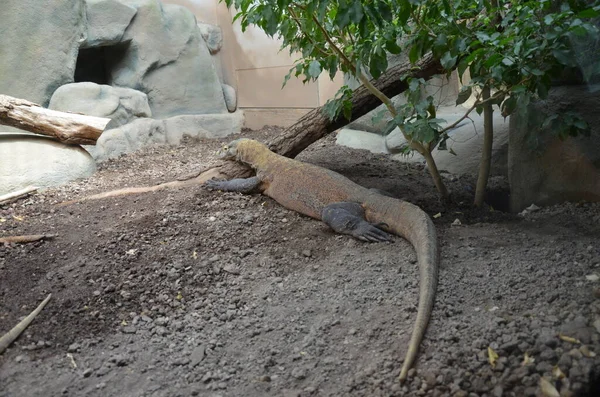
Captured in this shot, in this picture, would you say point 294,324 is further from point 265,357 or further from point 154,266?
point 154,266

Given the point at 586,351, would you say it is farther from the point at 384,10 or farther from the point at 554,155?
the point at 554,155

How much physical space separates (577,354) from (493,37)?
5.58 ft

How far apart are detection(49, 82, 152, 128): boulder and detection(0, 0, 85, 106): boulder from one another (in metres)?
0.30

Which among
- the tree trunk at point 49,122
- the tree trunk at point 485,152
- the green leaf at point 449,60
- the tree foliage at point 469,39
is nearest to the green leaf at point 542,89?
the tree foliage at point 469,39

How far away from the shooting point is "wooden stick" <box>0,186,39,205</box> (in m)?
4.60

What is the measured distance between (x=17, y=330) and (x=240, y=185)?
2.45 m

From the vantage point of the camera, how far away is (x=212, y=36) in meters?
8.97

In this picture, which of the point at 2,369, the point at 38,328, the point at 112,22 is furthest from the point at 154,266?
the point at 112,22

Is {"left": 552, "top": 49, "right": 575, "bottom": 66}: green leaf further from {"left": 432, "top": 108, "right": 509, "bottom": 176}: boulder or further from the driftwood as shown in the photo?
{"left": 432, "top": 108, "right": 509, "bottom": 176}: boulder

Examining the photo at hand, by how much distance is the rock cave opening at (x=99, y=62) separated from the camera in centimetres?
773

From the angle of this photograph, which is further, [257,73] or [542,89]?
[257,73]

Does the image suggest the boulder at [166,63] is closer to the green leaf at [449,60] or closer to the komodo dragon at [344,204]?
the komodo dragon at [344,204]

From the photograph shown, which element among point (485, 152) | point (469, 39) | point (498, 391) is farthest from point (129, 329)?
point (485, 152)

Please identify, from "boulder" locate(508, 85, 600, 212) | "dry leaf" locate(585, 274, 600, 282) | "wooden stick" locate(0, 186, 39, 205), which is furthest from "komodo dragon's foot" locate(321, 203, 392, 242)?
"wooden stick" locate(0, 186, 39, 205)
